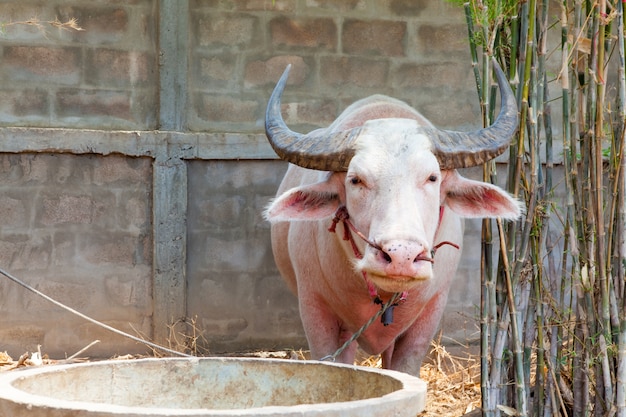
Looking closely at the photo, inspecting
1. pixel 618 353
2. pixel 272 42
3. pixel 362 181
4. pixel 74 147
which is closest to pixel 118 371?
pixel 362 181

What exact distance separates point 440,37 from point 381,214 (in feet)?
10.9

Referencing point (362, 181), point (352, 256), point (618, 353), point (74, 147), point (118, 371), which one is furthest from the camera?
point (74, 147)

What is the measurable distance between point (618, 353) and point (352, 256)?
1.17m

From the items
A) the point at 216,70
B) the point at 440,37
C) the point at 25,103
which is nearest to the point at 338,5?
the point at 440,37

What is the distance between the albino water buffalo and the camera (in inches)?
143

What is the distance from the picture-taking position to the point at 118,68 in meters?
6.34

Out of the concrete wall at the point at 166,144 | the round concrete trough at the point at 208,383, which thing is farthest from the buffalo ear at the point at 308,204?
the concrete wall at the point at 166,144

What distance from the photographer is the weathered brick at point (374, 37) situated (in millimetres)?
6605

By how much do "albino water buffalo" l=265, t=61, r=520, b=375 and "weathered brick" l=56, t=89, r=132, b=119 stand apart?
1820mm

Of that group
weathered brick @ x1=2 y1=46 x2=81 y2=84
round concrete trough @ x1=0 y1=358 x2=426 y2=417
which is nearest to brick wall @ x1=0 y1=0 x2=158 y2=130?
weathered brick @ x1=2 y1=46 x2=81 y2=84

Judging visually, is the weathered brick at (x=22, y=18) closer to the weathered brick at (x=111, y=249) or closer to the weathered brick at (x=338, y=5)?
the weathered brick at (x=111, y=249)

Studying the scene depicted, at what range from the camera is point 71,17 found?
6.23 meters

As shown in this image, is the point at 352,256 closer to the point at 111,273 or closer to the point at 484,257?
the point at 484,257

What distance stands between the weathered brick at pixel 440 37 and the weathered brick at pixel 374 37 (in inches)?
5.2
